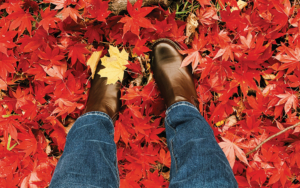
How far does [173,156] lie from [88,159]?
38cm

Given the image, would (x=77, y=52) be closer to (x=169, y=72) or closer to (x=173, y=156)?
(x=169, y=72)

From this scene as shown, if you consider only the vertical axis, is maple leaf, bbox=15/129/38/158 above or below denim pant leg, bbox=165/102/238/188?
below

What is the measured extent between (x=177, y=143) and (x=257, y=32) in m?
0.82

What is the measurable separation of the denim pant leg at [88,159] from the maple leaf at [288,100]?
0.99 meters

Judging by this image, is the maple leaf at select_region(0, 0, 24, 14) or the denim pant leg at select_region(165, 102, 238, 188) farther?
the maple leaf at select_region(0, 0, 24, 14)

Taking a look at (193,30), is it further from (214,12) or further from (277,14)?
(277,14)

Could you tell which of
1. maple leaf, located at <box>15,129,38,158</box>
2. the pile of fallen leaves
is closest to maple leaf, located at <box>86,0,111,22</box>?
the pile of fallen leaves

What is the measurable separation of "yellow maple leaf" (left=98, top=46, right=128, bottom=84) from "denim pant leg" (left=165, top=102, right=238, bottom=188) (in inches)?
15.3

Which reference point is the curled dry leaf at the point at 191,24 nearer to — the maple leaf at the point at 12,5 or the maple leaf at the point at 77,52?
the maple leaf at the point at 77,52

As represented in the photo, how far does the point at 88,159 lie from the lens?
2.34 feet

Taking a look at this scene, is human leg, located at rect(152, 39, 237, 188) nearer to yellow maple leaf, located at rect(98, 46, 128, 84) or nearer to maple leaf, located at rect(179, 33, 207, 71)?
maple leaf, located at rect(179, 33, 207, 71)

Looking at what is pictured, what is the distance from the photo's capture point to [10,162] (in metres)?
1.09

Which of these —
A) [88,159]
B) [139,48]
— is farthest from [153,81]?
[88,159]

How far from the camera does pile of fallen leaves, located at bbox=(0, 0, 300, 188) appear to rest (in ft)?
3.27
